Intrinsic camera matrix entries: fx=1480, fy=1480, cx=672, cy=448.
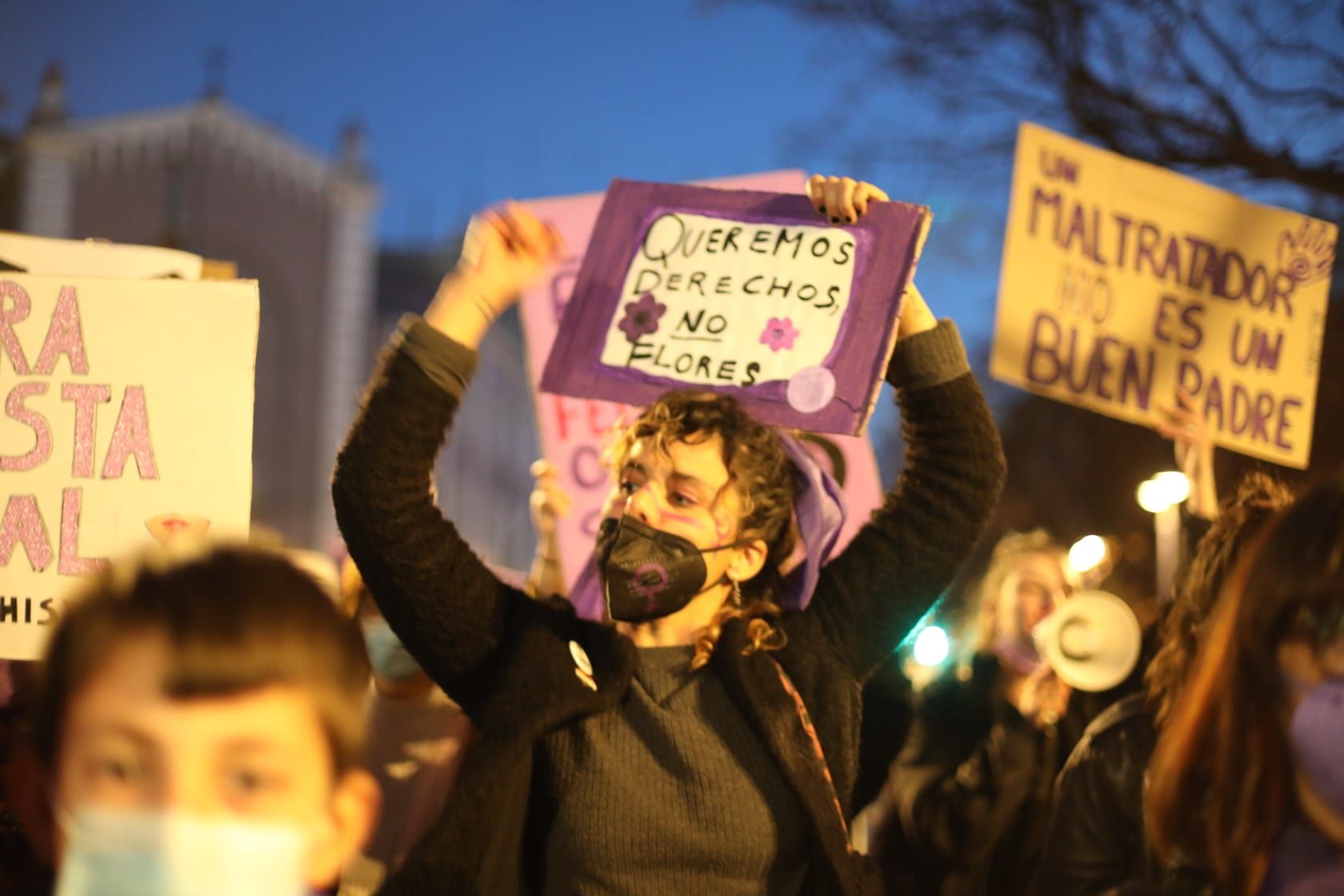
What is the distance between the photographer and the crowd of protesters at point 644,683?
1.23 m

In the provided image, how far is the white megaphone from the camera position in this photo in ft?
12.1

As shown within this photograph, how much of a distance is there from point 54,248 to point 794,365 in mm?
1510

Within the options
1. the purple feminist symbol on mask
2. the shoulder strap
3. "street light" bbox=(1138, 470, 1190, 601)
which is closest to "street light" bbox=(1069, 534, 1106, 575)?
"street light" bbox=(1138, 470, 1190, 601)

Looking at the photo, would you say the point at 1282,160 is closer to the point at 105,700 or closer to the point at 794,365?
the point at 794,365

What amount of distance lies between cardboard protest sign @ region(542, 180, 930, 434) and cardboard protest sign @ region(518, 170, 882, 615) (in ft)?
2.81

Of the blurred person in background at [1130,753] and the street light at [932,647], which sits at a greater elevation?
the blurred person in background at [1130,753]

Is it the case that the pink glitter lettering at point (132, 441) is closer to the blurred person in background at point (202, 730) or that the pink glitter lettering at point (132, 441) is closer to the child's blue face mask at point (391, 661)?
the child's blue face mask at point (391, 661)

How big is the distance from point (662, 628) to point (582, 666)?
0.20 m

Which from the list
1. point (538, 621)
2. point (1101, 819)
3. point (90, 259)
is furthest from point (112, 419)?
point (1101, 819)

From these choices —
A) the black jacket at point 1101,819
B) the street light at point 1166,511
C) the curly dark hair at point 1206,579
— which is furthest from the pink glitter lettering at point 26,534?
the street light at point 1166,511

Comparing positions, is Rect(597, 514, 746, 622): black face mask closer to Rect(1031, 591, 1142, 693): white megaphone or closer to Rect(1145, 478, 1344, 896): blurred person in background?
Rect(1145, 478, 1344, 896): blurred person in background

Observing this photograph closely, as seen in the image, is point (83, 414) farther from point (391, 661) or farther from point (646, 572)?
point (391, 661)

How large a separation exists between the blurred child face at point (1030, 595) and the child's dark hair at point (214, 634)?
359 centimetres

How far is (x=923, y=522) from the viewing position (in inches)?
103
